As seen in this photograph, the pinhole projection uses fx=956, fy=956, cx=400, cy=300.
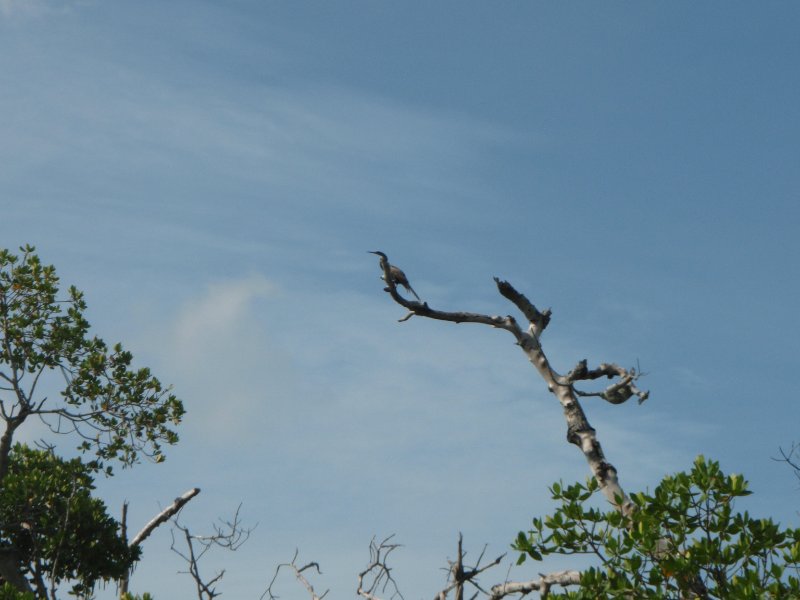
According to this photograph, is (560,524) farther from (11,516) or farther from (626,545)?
(11,516)

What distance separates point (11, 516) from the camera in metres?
16.7

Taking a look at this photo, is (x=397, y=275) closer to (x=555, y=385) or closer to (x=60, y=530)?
(x=555, y=385)

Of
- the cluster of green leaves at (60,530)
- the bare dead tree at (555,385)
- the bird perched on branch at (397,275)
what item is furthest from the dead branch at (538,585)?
→ the cluster of green leaves at (60,530)

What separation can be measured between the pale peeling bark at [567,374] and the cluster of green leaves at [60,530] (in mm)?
8047

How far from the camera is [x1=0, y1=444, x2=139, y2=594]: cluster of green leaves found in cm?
1653

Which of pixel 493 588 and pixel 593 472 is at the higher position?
pixel 593 472

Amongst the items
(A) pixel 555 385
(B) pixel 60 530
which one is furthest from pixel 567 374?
(B) pixel 60 530

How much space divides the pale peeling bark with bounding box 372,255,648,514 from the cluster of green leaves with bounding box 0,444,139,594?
8.05m

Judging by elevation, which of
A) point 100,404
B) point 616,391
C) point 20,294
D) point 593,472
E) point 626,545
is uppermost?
point 20,294

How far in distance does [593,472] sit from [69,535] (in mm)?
10146

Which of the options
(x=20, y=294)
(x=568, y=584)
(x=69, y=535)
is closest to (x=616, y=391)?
(x=568, y=584)

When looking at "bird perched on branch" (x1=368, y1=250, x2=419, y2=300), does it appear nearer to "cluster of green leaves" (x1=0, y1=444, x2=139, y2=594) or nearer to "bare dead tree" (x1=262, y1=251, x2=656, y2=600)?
"bare dead tree" (x1=262, y1=251, x2=656, y2=600)

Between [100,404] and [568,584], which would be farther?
[100,404]

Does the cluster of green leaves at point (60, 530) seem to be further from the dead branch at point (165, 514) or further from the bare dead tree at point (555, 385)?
the bare dead tree at point (555, 385)
